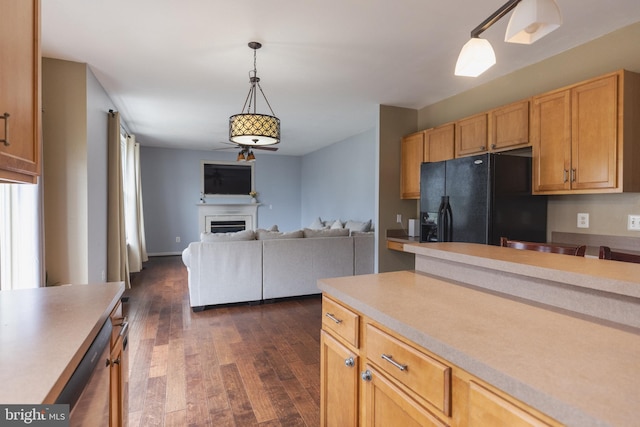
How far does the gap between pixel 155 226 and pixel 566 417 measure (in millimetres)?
8438

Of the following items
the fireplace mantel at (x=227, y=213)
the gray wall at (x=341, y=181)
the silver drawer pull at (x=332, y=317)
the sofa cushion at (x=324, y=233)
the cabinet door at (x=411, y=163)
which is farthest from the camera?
the fireplace mantel at (x=227, y=213)

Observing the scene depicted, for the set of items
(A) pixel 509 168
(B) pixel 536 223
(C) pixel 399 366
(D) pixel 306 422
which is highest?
(A) pixel 509 168

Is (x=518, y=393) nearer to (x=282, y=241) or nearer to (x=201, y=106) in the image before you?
(x=282, y=241)

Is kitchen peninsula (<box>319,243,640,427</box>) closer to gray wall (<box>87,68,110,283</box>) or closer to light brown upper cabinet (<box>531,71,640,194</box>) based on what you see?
light brown upper cabinet (<box>531,71,640,194</box>)

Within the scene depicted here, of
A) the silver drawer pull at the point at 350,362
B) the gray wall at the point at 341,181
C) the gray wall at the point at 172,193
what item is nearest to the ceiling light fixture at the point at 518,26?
the silver drawer pull at the point at 350,362

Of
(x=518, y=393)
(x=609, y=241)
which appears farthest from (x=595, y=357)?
(x=609, y=241)

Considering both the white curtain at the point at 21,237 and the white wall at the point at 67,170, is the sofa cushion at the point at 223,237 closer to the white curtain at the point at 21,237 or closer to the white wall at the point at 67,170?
the white wall at the point at 67,170

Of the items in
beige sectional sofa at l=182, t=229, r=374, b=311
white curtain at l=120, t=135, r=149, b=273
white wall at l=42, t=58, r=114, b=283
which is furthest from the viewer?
white curtain at l=120, t=135, r=149, b=273

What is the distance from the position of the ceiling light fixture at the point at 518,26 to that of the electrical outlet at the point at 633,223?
1.95 metres

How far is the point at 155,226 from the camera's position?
7.90 metres

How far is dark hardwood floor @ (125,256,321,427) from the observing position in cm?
207

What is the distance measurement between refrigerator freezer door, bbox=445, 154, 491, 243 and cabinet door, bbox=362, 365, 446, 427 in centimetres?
222

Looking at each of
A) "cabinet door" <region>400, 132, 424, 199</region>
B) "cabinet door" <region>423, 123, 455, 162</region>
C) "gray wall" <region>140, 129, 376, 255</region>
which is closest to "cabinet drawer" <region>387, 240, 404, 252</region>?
"cabinet door" <region>400, 132, 424, 199</region>

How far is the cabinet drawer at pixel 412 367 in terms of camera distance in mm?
914
